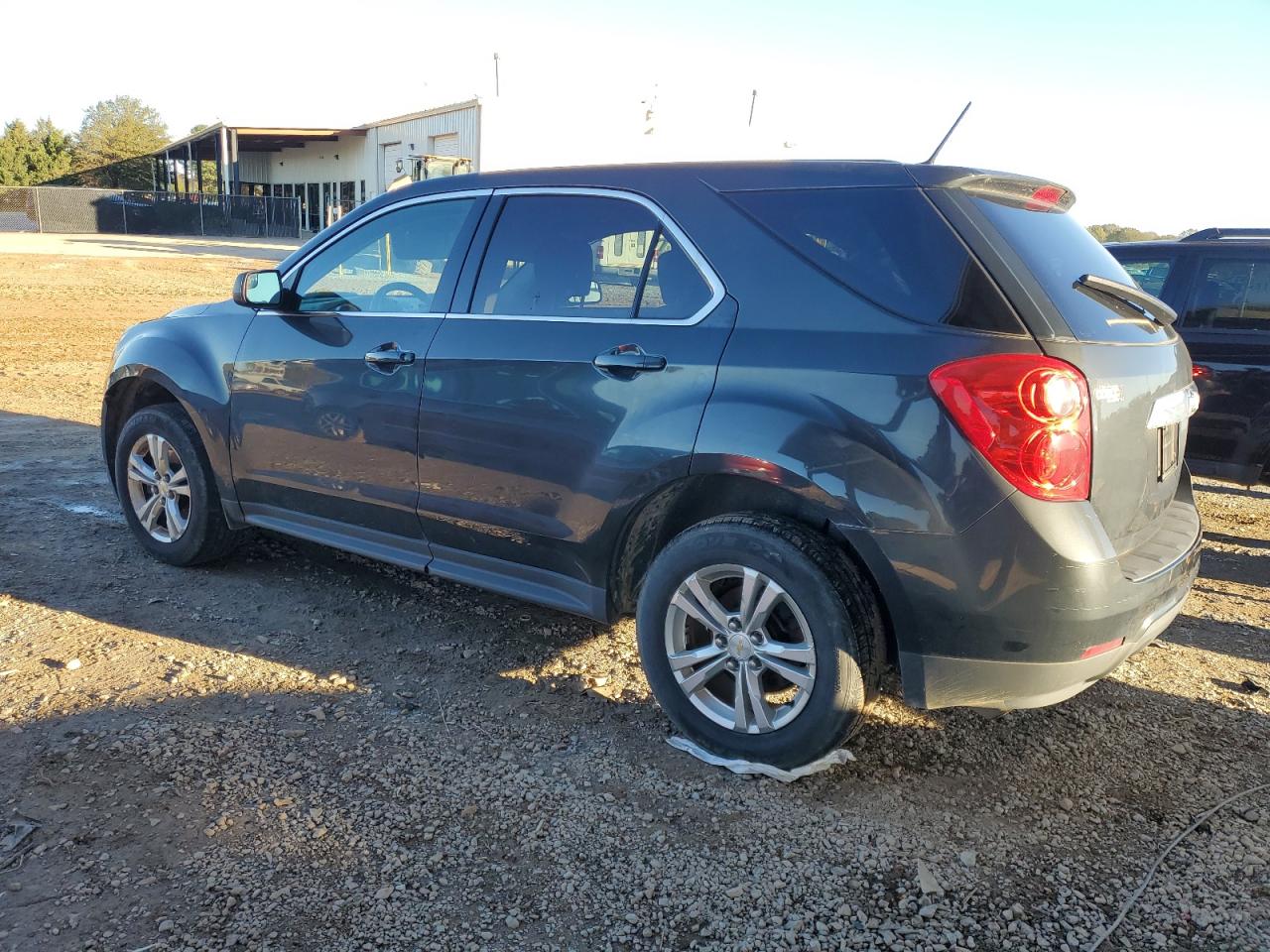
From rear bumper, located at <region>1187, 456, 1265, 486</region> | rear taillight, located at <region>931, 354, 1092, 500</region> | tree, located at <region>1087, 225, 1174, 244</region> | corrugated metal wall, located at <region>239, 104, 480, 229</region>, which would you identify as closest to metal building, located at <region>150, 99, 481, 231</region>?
corrugated metal wall, located at <region>239, 104, 480, 229</region>

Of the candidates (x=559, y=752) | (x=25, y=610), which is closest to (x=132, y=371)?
(x=25, y=610)

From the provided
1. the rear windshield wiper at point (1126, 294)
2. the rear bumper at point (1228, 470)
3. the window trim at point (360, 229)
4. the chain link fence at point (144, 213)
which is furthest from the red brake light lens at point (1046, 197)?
the chain link fence at point (144, 213)

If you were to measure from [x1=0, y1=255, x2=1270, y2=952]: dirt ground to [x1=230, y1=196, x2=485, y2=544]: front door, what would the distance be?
1.78 feet

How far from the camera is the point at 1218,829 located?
9.59 ft

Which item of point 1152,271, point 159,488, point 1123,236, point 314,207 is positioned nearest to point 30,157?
point 314,207

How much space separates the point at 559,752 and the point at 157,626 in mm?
1977

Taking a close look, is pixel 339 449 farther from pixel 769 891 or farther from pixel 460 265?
pixel 769 891

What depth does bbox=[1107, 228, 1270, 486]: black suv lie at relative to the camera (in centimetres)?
566

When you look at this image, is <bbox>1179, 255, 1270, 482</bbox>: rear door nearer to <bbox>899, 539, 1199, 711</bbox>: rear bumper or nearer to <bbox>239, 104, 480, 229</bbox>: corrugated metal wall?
<bbox>899, 539, 1199, 711</bbox>: rear bumper

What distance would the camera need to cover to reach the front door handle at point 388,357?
3792 mm

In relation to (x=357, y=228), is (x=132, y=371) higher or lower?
lower

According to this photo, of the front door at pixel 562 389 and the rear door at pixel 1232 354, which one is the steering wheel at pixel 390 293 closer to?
the front door at pixel 562 389

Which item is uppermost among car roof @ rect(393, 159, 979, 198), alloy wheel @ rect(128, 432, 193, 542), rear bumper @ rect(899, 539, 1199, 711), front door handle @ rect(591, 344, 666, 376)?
car roof @ rect(393, 159, 979, 198)

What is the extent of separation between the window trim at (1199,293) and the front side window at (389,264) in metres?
4.44
